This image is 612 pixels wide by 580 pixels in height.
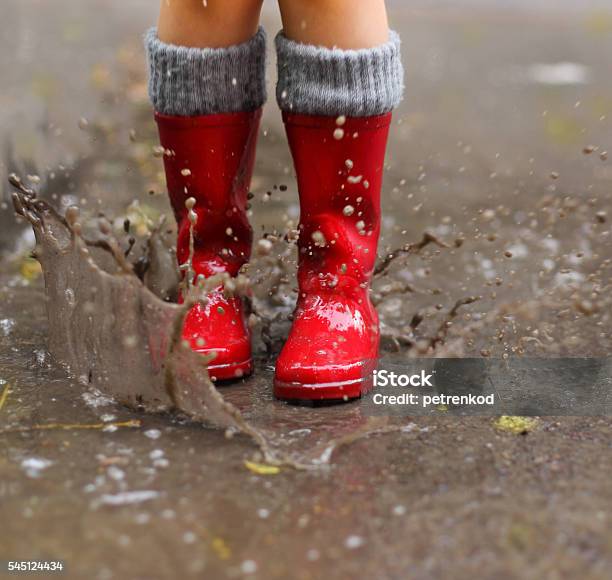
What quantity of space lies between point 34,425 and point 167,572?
527mm

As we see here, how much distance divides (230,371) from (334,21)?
0.69m

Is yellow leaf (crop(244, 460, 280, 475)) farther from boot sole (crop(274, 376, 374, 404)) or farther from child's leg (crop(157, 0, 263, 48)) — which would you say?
child's leg (crop(157, 0, 263, 48))

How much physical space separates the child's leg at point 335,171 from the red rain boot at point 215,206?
0.37 feet

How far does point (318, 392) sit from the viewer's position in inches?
71.7

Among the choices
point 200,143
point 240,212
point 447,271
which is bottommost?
point 447,271

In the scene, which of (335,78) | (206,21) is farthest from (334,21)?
(206,21)

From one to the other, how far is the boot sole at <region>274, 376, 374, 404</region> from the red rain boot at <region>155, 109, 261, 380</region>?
0.13 metres

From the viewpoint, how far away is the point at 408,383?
1.92 meters

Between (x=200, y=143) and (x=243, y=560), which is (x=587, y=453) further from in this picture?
(x=200, y=143)

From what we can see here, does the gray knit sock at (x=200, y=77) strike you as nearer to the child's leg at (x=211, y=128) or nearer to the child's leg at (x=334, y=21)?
the child's leg at (x=211, y=128)

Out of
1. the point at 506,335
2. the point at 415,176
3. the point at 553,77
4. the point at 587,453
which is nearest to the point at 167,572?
the point at 587,453

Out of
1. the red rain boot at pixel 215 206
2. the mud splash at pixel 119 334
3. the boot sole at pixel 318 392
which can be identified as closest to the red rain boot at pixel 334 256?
the boot sole at pixel 318 392

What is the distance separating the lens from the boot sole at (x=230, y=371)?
1.89 meters

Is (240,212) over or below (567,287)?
over
